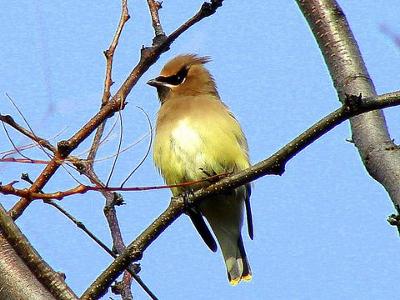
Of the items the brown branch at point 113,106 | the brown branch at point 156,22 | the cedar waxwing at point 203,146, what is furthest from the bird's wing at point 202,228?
the brown branch at point 113,106

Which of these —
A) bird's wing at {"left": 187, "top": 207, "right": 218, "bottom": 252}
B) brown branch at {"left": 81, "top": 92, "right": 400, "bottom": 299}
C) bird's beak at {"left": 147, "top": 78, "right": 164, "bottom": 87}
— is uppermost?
bird's beak at {"left": 147, "top": 78, "right": 164, "bottom": 87}

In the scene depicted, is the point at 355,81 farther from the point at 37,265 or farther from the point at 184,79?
the point at 37,265

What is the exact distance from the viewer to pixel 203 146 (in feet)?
15.9

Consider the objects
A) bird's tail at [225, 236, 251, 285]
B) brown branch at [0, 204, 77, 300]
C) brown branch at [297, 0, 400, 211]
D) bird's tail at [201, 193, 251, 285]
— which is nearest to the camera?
brown branch at [0, 204, 77, 300]

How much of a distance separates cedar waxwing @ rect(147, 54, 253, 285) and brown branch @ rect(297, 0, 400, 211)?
0.90m

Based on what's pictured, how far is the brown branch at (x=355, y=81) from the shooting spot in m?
3.27

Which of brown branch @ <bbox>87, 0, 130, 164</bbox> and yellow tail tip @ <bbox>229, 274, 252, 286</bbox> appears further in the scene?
yellow tail tip @ <bbox>229, 274, 252, 286</bbox>

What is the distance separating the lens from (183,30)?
256 cm

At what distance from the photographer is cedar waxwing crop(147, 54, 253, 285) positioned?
4.83 m

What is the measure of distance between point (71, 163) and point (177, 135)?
102 inches

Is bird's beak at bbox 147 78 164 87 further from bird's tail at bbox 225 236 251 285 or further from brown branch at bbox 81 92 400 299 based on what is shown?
brown branch at bbox 81 92 400 299

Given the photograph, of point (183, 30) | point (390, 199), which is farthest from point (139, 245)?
point (390, 199)

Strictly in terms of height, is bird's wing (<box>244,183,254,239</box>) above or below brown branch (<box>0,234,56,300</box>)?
above

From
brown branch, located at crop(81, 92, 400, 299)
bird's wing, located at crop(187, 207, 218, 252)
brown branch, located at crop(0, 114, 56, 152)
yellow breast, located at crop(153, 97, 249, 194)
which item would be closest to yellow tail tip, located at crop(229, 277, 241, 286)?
bird's wing, located at crop(187, 207, 218, 252)
